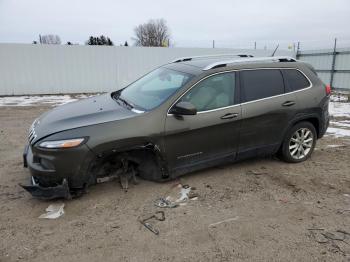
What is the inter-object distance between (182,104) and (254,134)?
1347 mm

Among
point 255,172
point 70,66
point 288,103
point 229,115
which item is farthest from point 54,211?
point 70,66

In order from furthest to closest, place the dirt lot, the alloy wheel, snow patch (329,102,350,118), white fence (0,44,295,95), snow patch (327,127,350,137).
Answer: white fence (0,44,295,95) < snow patch (329,102,350,118) < snow patch (327,127,350,137) < the alloy wheel < the dirt lot

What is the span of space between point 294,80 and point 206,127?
1884 mm

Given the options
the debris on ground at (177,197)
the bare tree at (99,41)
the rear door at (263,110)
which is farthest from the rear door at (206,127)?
the bare tree at (99,41)

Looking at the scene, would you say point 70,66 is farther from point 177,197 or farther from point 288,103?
point 177,197

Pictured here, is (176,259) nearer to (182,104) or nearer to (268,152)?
(182,104)

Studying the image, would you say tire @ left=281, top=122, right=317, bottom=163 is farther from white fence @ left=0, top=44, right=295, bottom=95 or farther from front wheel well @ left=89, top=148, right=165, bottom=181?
white fence @ left=0, top=44, right=295, bottom=95

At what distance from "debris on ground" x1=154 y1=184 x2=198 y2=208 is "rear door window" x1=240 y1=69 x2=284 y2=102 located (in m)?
1.54

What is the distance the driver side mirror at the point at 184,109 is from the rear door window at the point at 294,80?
187 centimetres

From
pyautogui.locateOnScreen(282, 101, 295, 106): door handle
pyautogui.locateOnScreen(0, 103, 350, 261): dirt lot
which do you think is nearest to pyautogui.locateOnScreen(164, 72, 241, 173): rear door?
pyautogui.locateOnScreen(0, 103, 350, 261): dirt lot

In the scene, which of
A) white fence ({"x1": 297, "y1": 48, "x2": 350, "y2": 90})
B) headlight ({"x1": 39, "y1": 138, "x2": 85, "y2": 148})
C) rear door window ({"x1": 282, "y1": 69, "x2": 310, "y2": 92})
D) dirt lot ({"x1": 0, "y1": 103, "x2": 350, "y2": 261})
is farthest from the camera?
white fence ({"x1": 297, "y1": 48, "x2": 350, "y2": 90})

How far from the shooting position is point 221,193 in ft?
13.5

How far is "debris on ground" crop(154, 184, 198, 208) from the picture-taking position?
3.81 m

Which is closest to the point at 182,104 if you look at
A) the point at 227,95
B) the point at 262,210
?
the point at 227,95
